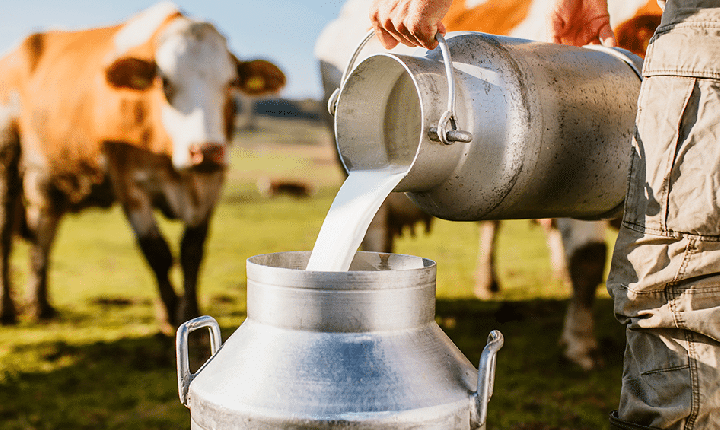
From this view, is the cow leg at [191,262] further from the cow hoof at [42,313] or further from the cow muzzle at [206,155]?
the cow hoof at [42,313]

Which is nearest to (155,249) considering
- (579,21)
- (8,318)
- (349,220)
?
(8,318)

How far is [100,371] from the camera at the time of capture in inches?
126

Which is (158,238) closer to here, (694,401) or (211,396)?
(211,396)

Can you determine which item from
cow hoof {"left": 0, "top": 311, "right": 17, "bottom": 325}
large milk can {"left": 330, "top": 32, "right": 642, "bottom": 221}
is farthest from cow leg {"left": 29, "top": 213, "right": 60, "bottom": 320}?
large milk can {"left": 330, "top": 32, "right": 642, "bottom": 221}

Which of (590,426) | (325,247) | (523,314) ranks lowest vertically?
(523,314)

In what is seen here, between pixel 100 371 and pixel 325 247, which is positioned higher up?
pixel 325 247

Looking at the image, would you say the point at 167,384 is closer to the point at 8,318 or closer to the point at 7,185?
the point at 8,318

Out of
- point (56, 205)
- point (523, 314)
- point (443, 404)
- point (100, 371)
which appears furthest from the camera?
point (56, 205)

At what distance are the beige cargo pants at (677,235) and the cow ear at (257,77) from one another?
11.0ft

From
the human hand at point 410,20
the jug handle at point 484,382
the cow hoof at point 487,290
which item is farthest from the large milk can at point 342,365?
the cow hoof at point 487,290

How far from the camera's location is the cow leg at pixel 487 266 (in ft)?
16.3

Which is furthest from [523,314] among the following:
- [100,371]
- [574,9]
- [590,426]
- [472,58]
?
[472,58]

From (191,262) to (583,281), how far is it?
6.92 ft

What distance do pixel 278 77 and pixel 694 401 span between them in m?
3.69
